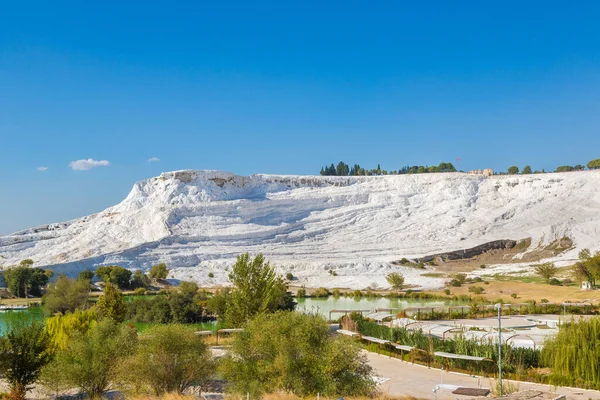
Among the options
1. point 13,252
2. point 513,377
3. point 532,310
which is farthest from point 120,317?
point 13,252

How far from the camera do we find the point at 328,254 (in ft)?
228

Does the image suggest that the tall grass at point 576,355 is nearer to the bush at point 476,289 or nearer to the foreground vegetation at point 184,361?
the foreground vegetation at point 184,361

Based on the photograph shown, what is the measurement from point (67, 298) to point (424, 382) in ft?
86.6

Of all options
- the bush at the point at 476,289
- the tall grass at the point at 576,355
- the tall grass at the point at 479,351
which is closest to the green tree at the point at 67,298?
the tall grass at the point at 479,351

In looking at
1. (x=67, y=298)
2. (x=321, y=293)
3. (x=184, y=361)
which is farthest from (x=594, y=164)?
(x=184, y=361)

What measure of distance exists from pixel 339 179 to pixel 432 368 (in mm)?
77477

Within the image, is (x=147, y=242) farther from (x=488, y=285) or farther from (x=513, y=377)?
(x=513, y=377)

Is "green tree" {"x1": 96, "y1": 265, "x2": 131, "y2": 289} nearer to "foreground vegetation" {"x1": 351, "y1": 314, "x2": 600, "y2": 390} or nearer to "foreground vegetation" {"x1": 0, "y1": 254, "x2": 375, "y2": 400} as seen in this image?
"foreground vegetation" {"x1": 0, "y1": 254, "x2": 375, "y2": 400}

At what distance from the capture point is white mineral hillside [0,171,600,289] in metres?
63.8

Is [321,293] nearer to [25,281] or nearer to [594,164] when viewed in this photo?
[25,281]

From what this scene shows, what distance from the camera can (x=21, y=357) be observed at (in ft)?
52.4

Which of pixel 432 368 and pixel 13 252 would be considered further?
pixel 13 252

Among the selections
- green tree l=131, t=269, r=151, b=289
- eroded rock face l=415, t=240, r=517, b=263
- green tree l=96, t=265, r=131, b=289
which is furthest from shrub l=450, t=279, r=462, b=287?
green tree l=96, t=265, r=131, b=289

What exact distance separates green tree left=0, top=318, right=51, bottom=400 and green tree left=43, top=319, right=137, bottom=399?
28.3 inches
